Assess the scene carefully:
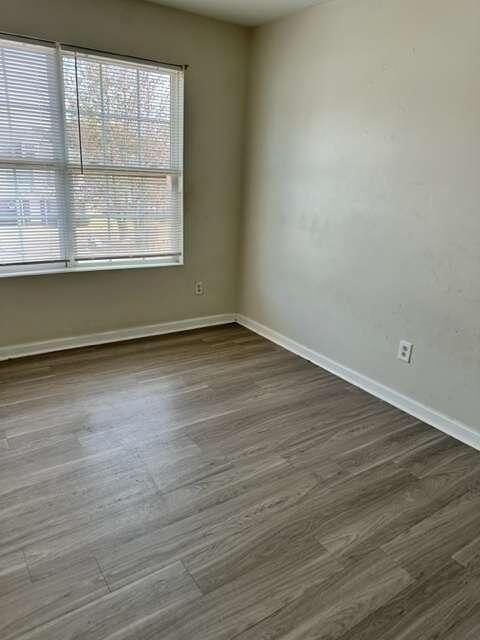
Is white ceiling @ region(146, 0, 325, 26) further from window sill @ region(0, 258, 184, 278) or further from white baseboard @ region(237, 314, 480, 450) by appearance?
white baseboard @ region(237, 314, 480, 450)

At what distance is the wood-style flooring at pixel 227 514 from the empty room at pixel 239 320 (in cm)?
1

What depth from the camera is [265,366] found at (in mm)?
3277

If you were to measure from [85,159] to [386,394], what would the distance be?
2637mm

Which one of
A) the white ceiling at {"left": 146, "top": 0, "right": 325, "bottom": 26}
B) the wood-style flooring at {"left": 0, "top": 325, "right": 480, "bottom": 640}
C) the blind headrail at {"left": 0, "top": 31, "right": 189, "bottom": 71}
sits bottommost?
the wood-style flooring at {"left": 0, "top": 325, "right": 480, "bottom": 640}

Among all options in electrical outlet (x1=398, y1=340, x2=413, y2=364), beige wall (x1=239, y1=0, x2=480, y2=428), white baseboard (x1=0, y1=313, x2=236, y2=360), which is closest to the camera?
beige wall (x1=239, y1=0, x2=480, y2=428)

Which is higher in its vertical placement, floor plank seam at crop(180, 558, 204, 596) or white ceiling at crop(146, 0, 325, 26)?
white ceiling at crop(146, 0, 325, 26)

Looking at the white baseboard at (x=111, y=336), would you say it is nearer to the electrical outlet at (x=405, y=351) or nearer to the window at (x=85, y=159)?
the window at (x=85, y=159)

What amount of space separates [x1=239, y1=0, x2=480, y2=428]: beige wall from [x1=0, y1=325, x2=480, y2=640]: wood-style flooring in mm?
473

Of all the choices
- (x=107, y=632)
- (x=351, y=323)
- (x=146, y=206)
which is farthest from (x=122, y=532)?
(x=146, y=206)

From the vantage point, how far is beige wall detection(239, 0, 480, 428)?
7.52 feet

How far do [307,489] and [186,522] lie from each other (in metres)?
0.57

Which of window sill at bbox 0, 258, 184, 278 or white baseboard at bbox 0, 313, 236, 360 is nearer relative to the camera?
window sill at bbox 0, 258, 184, 278

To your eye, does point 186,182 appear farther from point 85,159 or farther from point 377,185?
point 377,185

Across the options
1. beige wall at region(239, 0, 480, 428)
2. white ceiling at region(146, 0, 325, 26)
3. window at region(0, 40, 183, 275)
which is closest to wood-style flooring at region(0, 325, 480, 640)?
beige wall at region(239, 0, 480, 428)
